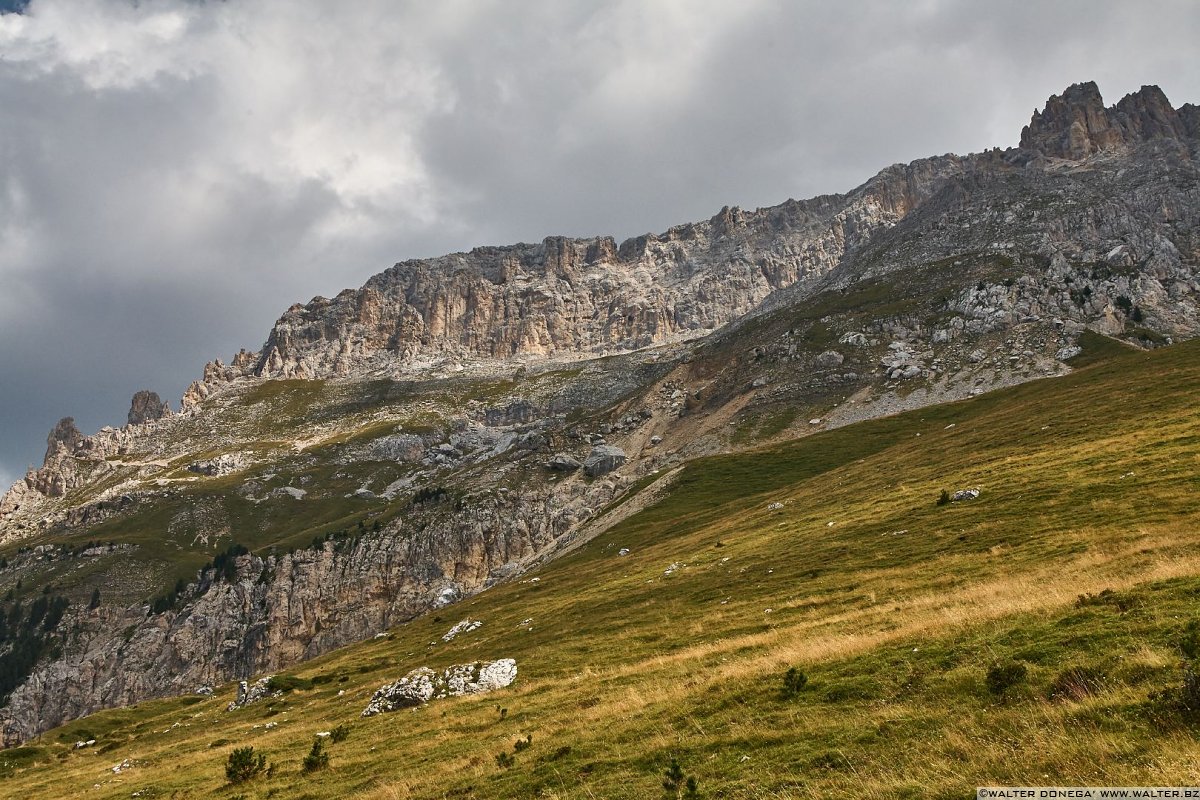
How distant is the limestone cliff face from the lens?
541 feet

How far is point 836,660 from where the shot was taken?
21.3 m

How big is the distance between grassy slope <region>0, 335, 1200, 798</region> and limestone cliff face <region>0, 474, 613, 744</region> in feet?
279

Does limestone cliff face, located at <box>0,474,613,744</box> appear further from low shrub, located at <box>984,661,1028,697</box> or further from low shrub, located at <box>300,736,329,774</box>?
low shrub, located at <box>984,661,1028,697</box>

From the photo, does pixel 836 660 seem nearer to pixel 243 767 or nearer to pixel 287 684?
pixel 243 767

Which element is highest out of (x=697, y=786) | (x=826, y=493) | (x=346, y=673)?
(x=697, y=786)

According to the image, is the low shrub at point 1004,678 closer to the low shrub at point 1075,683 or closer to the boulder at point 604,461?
the low shrub at point 1075,683

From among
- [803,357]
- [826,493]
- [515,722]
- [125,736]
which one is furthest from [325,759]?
[803,357]

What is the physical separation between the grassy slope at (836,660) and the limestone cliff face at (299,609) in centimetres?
8513

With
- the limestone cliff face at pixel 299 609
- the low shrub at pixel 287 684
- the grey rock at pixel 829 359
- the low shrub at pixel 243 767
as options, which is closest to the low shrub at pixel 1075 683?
the low shrub at pixel 243 767

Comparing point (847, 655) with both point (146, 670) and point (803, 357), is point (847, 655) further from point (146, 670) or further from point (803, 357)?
point (146, 670)

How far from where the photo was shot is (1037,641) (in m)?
17.4

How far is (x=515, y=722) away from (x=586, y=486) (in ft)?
Answer: 464

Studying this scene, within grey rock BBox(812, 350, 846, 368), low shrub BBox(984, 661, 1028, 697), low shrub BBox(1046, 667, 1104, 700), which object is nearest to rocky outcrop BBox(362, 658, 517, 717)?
low shrub BBox(984, 661, 1028, 697)

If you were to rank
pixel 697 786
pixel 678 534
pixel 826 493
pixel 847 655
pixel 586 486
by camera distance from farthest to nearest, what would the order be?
pixel 586 486, pixel 678 534, pixel 826 493, pixel 847 655, pixel 697 786
